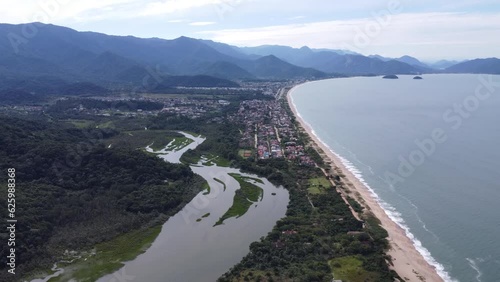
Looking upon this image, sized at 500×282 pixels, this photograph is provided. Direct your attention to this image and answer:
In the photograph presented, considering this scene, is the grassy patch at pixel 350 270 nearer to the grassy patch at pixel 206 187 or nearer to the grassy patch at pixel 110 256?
the grassy patch at pixel 110 256

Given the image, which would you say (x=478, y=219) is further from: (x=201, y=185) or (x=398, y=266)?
(x=201, y=185)

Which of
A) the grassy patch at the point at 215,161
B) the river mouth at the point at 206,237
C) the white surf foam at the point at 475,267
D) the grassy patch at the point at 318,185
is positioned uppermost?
the grassy patch at the point at 318,185

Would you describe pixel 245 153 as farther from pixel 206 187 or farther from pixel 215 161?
pixel 206 187

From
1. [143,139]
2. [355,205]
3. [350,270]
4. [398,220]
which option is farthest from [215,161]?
[350,270]

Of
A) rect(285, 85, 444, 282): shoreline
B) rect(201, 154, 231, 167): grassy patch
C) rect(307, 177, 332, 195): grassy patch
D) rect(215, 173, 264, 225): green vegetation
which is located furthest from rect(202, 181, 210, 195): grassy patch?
rect(285, 85, 444, 282): shoreline

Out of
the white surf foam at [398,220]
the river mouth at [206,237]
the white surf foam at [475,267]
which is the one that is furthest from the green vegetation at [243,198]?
the white surf foam at [475,267]
